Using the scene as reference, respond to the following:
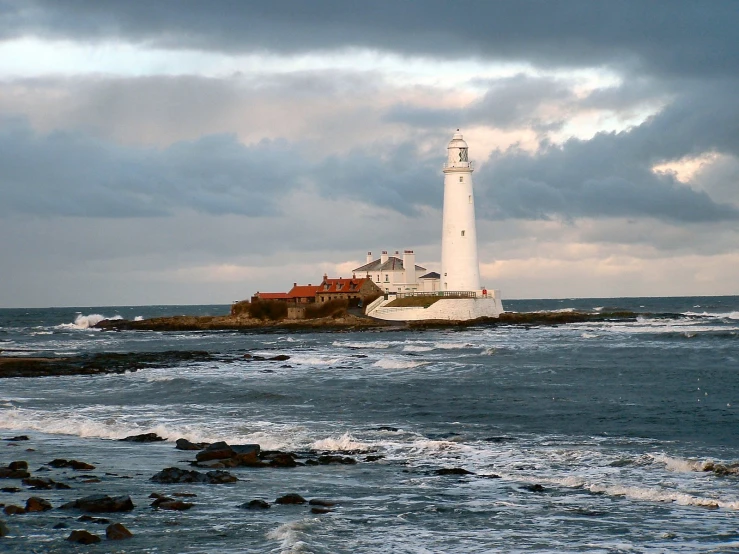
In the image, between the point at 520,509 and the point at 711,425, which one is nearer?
the point at 520,509

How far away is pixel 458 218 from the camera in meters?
62.2

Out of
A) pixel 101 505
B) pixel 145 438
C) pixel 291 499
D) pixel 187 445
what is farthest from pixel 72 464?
pixel 291 499

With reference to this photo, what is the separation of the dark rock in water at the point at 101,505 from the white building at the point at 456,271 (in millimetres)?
50287

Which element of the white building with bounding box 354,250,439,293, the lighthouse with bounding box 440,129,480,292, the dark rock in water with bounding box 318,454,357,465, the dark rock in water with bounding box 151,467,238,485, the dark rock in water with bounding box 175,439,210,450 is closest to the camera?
the dark rock in water with bounding box 151,467,238,485

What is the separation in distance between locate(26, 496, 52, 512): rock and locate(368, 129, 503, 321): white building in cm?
5050

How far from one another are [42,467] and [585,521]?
375 inches

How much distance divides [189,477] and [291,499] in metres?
2.48

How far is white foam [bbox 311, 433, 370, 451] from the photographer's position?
751 inches

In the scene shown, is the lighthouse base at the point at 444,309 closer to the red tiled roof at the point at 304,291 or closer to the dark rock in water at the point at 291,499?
the red tiled roof at the point at 304,291

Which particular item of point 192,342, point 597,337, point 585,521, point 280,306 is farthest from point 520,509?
point 280,306

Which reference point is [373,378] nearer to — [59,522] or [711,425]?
[711,425]

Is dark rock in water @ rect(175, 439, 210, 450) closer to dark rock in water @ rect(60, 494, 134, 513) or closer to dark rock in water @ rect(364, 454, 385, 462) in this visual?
dark rock in water @ rect(364, 454, 385, 462)

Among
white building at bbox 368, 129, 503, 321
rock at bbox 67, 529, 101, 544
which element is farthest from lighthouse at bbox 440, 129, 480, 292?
rock at bbox 67, 529, 101, 544

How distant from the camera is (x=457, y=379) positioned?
32.1 m
